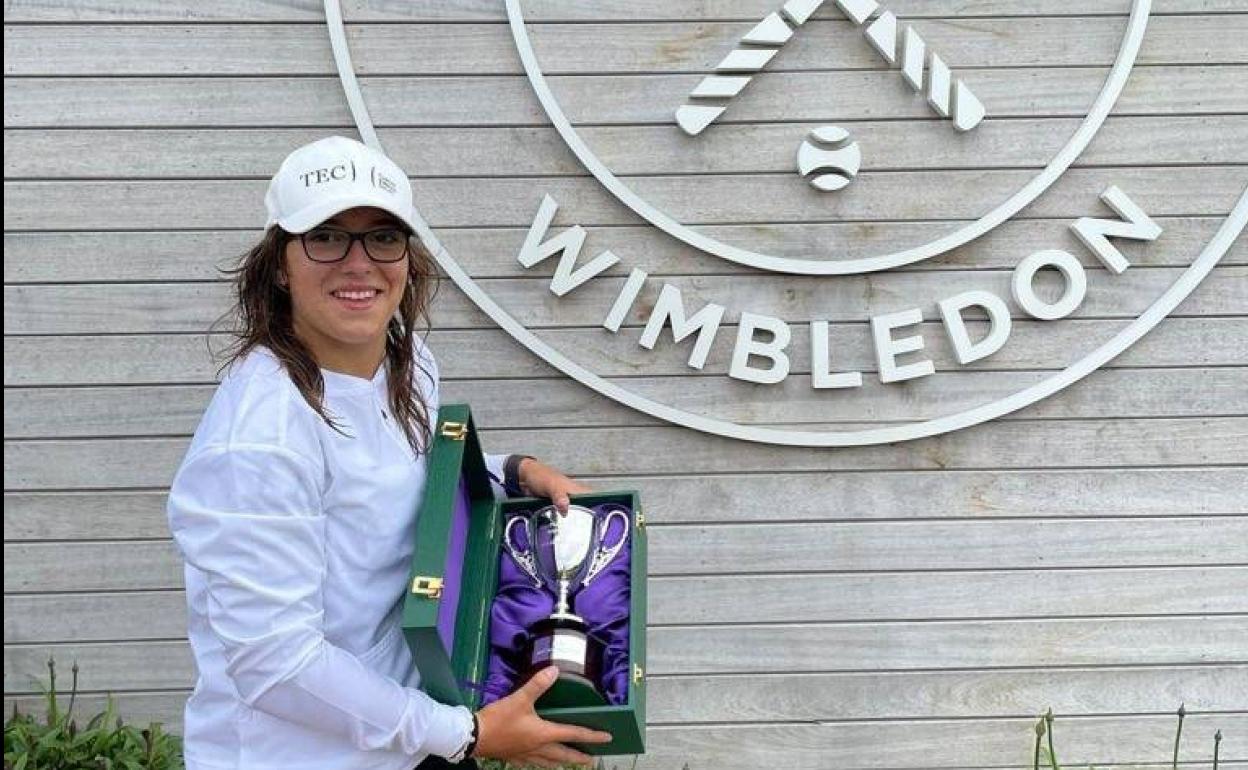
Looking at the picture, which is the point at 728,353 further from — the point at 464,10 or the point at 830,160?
the point at 464,10

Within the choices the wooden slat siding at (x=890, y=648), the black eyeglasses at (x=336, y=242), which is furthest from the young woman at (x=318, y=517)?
the wooden slat siding at (x=890, y=648)

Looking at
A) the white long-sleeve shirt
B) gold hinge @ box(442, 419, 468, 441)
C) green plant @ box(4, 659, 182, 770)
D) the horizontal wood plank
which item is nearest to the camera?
the white long-sleeve shirt

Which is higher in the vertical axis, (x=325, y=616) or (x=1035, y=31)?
(x=1035, y=31)

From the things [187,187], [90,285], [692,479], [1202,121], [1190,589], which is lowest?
[1190,589]

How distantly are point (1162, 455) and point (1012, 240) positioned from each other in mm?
583

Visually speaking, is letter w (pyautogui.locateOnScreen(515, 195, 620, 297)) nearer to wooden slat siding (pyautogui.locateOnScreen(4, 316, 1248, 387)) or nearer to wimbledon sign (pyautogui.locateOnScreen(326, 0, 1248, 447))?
wimbledon sign (pyautogui.locateOnScreen(326, 0, 1248, 447))

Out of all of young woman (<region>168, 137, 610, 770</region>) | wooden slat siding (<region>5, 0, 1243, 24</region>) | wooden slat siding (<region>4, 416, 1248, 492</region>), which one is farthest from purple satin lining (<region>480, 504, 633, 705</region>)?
wooden slat siding (<region>5, 0, 1243, 24</region>)

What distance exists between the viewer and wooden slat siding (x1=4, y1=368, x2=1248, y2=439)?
2879mm

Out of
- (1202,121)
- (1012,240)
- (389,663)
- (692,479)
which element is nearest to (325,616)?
(389,663)

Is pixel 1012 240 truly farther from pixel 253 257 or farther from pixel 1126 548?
pixel 253 257

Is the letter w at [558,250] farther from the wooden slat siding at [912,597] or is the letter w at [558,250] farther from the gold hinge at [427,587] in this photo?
the gold hinge at [427,587]

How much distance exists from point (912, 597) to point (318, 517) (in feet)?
5.72

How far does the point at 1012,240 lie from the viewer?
2.87 m

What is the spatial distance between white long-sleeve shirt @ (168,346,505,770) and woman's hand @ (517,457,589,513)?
0.28 meters
